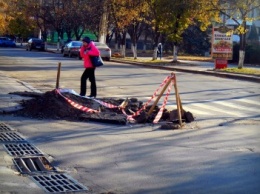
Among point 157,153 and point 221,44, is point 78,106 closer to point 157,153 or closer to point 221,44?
point 157,153

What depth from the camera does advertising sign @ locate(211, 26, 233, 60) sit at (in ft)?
121

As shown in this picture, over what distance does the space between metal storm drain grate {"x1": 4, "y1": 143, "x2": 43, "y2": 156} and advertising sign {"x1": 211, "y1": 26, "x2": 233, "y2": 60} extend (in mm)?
27346

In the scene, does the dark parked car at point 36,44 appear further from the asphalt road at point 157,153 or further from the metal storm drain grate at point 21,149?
the metal storm drain grate at point 21,149

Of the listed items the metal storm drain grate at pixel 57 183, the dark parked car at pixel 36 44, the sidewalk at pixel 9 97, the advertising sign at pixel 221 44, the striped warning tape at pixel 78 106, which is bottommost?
the dark parked car at pixel 36 44

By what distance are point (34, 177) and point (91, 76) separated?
9565 millimetres

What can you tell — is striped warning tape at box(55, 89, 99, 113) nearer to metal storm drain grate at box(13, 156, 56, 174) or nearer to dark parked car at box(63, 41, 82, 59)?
metal storm drain grate at box(13, 156, 56, 174)

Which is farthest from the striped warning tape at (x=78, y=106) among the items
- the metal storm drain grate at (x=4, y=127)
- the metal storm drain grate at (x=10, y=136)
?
the metal storm drain grate at (x=10, y=136)

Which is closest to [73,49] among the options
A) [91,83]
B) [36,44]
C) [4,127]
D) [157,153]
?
[36,44]

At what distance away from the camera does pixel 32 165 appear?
29.8 ft

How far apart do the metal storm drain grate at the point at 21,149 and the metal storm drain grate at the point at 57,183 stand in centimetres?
143

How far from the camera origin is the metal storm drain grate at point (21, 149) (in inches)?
388

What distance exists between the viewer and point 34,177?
8320mm

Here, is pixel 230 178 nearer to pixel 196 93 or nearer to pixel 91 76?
pixel 91 76

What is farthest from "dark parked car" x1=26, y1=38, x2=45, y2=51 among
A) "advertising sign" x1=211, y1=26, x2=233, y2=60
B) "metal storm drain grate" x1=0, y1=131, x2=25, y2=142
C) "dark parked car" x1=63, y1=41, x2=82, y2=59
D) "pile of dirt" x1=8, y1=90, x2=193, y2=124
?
"metal storm drain grate" x1=0, y1=131, x2=25, y2=142
